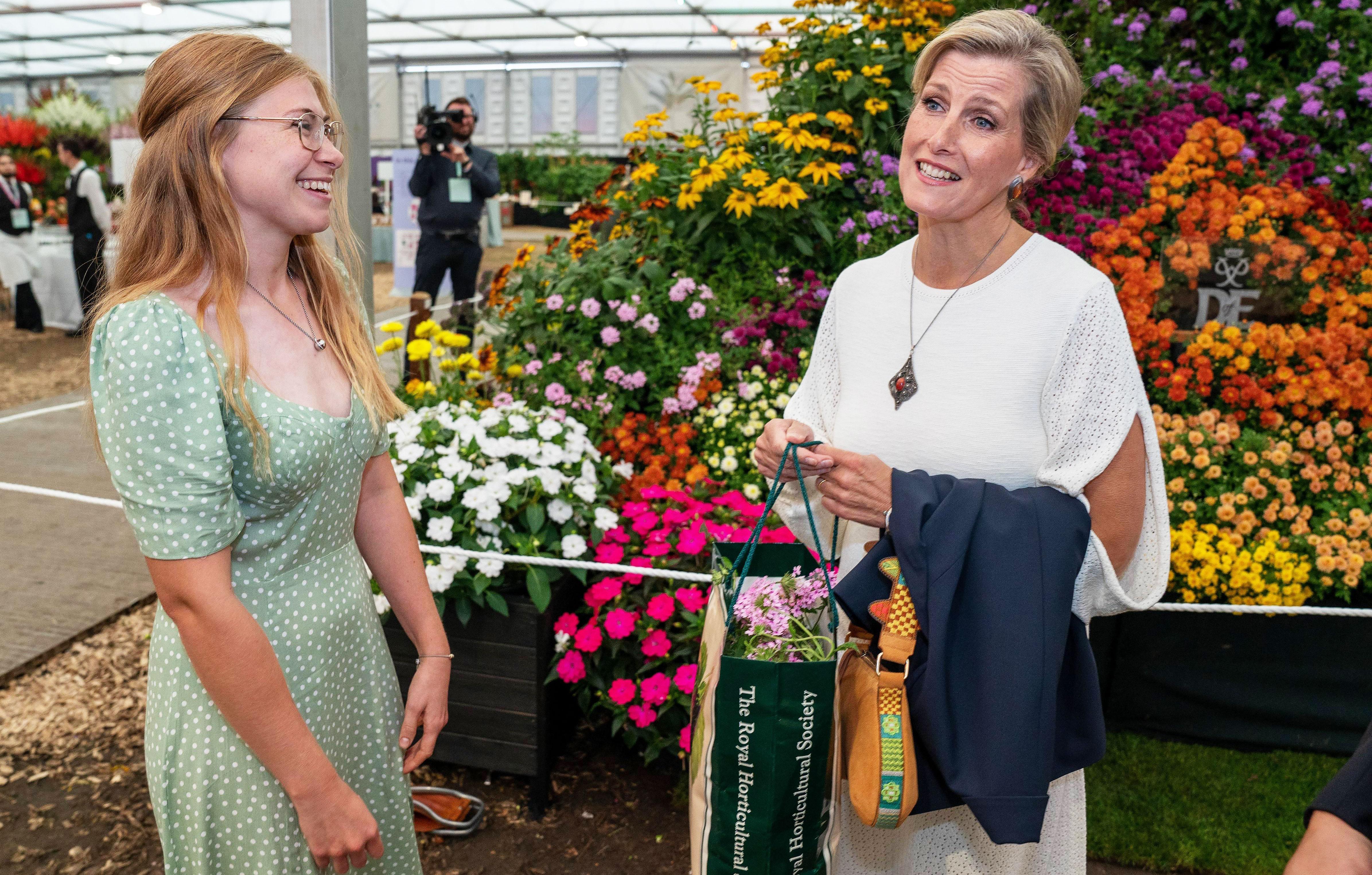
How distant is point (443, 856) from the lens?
2.39 metres

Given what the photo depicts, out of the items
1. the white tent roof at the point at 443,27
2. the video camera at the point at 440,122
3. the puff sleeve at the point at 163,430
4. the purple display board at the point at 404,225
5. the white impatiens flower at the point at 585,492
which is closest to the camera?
the puff sleeve at the point at 163,430

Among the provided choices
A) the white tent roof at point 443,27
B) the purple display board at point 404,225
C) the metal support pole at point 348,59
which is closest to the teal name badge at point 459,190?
the purple display board at point 404,225

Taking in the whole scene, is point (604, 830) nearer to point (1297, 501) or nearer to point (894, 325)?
point (894, 325)

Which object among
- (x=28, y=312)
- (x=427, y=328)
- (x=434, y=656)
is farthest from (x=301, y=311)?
(x=28, y=312)

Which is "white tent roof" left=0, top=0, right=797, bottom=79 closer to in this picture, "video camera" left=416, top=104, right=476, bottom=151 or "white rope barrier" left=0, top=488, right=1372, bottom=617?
"video camera" left=416, top=104, right=476, bottom=151

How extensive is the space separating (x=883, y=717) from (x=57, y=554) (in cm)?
417

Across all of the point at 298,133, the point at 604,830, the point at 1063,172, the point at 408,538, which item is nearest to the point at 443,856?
the point at 604,830

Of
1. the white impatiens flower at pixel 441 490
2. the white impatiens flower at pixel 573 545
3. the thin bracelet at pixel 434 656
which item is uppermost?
the thin bracelet at pixel 434 656

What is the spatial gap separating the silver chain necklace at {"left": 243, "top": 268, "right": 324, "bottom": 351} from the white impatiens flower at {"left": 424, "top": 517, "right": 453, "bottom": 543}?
1121 millimetres

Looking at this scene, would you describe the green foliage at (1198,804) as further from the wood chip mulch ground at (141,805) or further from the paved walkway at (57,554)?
the paved walkway at (57,554)

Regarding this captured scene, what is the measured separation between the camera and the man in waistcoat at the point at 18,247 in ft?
30.1

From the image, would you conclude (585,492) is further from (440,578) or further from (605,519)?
(440,578)

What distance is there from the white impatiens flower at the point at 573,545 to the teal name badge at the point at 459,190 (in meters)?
5.05

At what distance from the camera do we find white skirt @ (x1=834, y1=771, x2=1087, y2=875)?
1488mm
